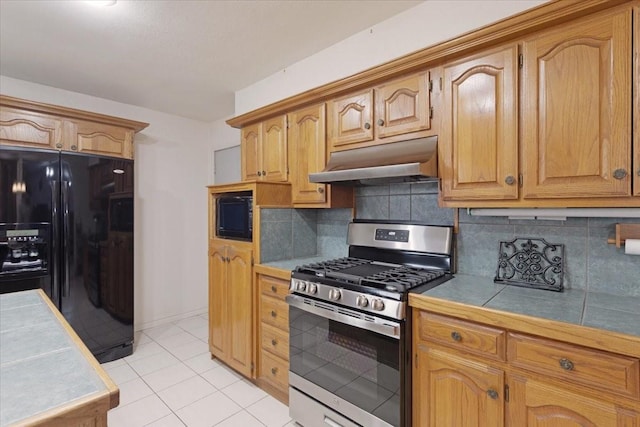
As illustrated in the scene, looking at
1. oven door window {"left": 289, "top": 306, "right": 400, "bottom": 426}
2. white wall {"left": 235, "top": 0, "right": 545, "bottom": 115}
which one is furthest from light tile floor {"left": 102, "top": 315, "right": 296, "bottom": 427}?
white wall {"left": 235, "top": 0, "right": 545, "bottom": 115}

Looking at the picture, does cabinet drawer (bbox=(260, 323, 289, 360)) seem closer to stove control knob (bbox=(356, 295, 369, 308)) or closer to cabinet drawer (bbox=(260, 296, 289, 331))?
cabinet drawer (bbox=(260, 296, 289, 331))

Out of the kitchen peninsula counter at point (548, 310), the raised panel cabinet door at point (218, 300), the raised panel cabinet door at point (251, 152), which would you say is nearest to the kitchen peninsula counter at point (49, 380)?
the kitchen peninsula counter at point (548, 310)

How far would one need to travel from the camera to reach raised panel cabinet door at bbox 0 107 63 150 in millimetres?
2547

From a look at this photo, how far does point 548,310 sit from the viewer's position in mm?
1306

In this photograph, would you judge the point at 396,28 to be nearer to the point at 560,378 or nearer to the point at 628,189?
the point at 628,189

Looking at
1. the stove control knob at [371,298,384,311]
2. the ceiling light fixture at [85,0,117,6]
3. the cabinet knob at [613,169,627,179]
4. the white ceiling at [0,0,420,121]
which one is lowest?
the stove control knob at [371,298,384,311]

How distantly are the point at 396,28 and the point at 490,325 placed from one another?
1873 mm

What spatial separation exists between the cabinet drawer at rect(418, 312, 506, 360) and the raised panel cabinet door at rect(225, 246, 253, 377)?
137cm

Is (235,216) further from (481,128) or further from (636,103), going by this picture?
(636,103)

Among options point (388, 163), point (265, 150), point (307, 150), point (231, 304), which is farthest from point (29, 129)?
point (388, 163)

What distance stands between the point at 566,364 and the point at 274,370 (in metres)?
1.75

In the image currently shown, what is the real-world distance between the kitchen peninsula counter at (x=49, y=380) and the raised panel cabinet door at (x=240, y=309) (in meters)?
1.44

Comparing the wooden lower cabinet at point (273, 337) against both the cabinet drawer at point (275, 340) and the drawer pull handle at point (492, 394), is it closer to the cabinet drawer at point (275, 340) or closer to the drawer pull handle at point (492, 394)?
the cabinet drawer at point (275, 340)

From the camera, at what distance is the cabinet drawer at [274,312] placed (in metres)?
2.20
